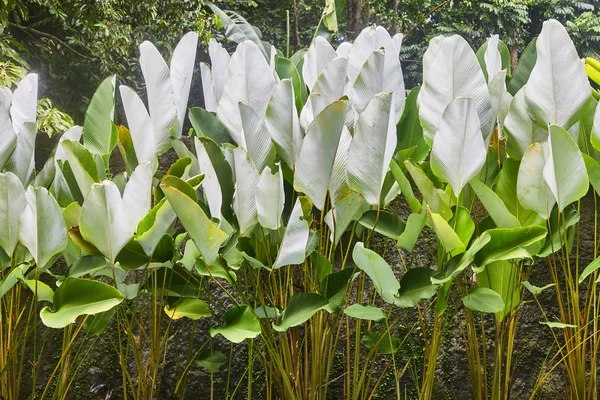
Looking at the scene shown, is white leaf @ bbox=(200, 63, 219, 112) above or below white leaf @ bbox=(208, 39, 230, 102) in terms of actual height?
below

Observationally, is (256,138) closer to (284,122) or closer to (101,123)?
(284,122)

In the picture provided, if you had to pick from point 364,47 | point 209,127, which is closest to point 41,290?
point 209,127

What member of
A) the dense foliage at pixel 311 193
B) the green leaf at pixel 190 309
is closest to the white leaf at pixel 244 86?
the dense foliage at pixel 311 193

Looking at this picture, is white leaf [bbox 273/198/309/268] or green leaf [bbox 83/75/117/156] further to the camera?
green leaf [bbox 83/75/117/156]

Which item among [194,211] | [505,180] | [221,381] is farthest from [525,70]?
[221,381]

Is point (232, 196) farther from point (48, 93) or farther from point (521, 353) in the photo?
point (48, 93)

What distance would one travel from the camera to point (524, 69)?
88 cm

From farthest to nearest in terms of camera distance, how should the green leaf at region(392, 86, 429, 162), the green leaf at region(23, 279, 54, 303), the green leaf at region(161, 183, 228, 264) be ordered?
the green leaf at region(392, 86, 429, 162)
the green leaf at region(23, 279, 54, 303)
the green leaf at region(161, 183, 228, 264)

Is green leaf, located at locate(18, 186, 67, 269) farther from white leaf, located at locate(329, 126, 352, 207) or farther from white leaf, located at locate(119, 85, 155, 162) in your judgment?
white leaf, located at locate(329, 126, 352, 207)

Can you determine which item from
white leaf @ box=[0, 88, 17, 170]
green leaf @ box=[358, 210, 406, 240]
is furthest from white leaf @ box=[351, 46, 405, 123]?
white leaf @ box=[0, 88, 17, 170]

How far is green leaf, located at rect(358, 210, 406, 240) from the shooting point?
2.39 feet

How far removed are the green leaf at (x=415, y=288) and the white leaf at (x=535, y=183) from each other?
0.14m

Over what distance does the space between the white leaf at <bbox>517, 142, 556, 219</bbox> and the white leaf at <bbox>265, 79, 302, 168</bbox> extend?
27 centimetres

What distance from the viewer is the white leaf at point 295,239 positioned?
2.14ft
